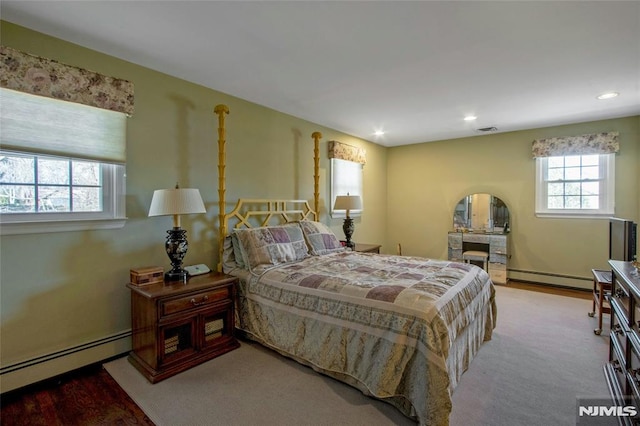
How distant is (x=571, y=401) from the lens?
1.96m

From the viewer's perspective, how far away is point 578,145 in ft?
14.4

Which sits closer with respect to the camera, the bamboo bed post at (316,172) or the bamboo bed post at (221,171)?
the bamboo bed post at (221,171)

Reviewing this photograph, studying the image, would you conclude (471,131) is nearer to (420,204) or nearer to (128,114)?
(420,204)

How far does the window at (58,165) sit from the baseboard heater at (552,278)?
555 cm

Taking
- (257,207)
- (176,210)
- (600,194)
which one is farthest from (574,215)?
(176,210)

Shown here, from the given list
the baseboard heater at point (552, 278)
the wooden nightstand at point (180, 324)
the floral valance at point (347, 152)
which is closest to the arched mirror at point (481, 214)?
the baseboard heater at point (552, 278)

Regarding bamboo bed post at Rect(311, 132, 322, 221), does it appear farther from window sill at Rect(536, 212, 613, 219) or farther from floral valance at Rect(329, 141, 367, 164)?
window sill at Rect(536, 212, 613, 219)

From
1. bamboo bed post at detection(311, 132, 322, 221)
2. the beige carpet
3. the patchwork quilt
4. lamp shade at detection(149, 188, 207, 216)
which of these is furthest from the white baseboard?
bamboo bed post at detection(311, 132, 322, 221)

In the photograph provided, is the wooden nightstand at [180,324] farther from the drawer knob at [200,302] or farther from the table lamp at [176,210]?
the table lamp at [176,210]

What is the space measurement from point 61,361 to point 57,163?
4.83ft

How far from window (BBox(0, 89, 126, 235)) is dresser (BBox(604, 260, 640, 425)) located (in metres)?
3.48

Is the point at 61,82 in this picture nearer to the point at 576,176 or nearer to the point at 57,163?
the point at 57,163

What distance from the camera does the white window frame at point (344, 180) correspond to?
15.9 feet

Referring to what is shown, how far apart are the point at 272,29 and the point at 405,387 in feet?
8.18
